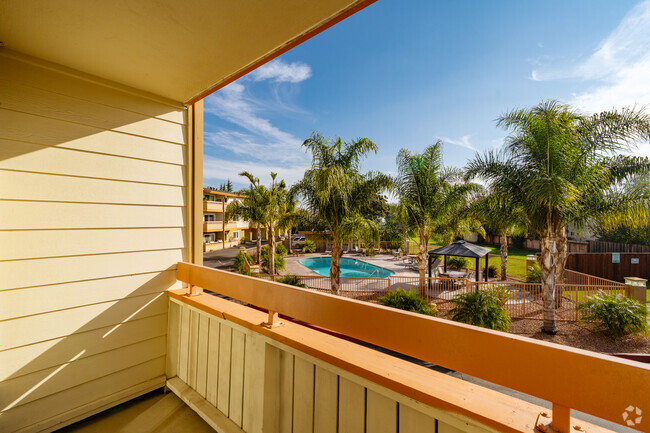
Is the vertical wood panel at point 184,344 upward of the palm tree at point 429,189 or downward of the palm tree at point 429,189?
downward

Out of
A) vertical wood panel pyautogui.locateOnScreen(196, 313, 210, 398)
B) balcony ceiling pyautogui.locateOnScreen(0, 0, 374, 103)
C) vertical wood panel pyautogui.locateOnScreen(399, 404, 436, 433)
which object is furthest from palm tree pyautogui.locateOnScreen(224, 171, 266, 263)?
vertical wood panel pyautogui.locateOnScreen(399, 404, 436, 433)

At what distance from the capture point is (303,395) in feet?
3.96

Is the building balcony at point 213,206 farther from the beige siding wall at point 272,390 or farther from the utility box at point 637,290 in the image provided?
the utility box at point 637,290

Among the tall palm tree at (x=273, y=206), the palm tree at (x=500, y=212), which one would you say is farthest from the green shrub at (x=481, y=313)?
the tall palm tree at (x=273, y=206)

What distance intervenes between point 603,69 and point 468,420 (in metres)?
10.9

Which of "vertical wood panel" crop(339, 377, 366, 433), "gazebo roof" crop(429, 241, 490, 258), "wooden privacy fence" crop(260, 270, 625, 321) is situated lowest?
"wooden privacy fence" crop(260, 270, 625, 321)

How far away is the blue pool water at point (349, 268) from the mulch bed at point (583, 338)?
7193 mm

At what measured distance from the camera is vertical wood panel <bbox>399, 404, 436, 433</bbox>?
2.80ft

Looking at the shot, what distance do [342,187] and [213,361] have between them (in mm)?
5472

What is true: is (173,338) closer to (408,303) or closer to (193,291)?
(193,291)

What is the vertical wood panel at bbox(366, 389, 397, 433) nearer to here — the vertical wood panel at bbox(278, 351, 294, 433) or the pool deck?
the vertical wood panel at bbox(278, 351, 294, 433)

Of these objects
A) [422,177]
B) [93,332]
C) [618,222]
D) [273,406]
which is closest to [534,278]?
[618,222]

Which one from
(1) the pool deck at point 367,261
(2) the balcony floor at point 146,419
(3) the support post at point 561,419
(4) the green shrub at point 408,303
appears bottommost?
(1) the pool deck at point 367,261

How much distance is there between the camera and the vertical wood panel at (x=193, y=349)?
Answer: 6.17 feet
